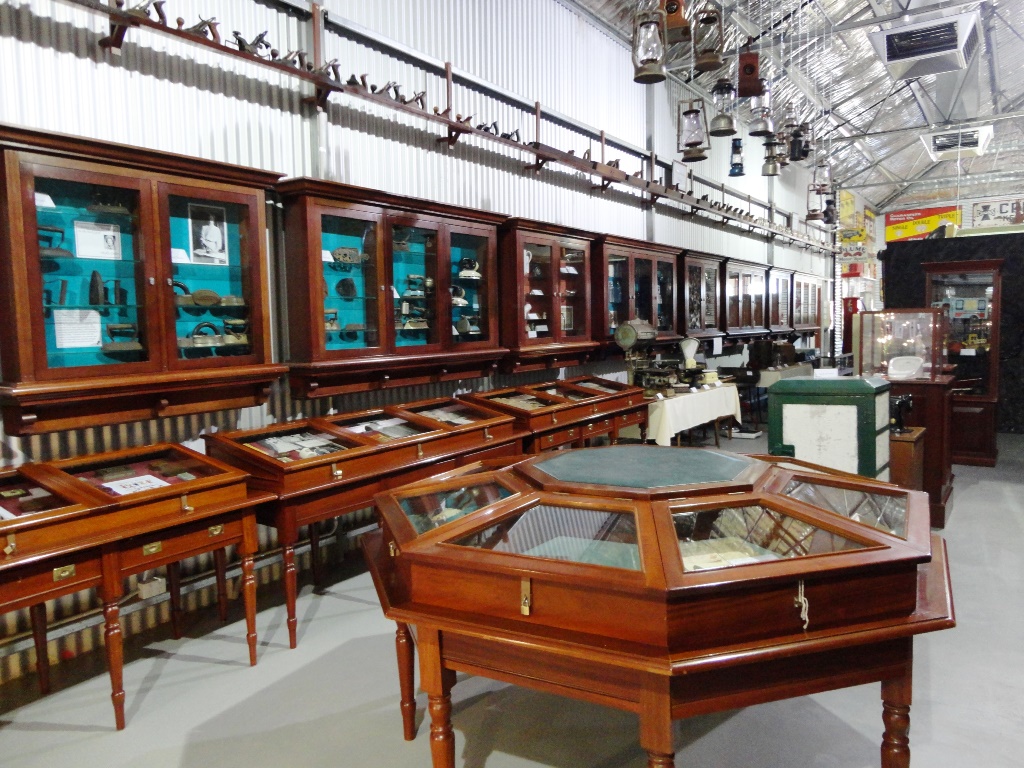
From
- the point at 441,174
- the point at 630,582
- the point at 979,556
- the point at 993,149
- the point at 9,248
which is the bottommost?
the point at 979,556

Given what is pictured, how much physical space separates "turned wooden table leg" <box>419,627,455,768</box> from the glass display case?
573 centimetres

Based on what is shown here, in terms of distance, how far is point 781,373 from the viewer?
31.9 ft

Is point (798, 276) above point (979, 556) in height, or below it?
above

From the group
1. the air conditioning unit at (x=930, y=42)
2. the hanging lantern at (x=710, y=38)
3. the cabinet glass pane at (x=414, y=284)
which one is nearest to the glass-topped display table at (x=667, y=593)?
the cabinet glass pane at (x=414, y=284)

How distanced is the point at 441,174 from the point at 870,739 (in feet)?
15.5

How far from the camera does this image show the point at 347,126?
464cm

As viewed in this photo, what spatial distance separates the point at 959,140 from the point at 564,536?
43.0 ft

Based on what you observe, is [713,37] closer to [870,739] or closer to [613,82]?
[870,739]

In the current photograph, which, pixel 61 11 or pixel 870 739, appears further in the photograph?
pixel 61 11

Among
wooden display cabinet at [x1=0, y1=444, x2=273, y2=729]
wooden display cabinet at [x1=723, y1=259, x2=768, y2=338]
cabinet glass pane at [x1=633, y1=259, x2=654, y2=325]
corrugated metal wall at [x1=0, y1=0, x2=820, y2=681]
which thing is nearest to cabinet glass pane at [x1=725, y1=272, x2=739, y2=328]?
wooden display cabinet at [x1=723, y1=259, x2=768, y2=338]

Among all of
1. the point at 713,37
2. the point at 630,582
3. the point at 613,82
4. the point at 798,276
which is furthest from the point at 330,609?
the point at 798,276

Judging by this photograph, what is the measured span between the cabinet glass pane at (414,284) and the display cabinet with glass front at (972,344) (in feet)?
19.1

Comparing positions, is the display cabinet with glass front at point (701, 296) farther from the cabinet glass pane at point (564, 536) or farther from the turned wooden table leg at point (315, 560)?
the cabinet glass pane at point (564, 536)

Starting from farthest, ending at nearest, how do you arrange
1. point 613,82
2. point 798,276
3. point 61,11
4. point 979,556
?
point 798,276
point 613,82
point 979,556
point 61,11
